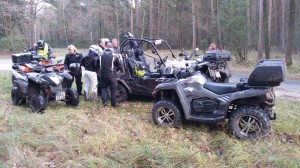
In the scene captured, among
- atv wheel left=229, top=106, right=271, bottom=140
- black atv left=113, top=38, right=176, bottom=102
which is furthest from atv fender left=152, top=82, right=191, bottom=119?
black atv left=113, top=38, right=176, bottom=102

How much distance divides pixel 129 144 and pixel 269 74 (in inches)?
96.4

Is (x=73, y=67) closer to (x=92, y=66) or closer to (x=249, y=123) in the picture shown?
(x=92, y=66)

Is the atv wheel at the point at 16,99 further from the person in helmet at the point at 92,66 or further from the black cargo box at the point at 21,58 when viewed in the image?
the person in helmet at the point at 92,66

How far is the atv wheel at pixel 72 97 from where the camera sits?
7559 mm

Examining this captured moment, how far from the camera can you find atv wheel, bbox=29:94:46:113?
6.92 meters

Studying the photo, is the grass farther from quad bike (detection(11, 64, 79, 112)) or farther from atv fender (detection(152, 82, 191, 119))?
quad bike (detection(11, 64, 79, 112))

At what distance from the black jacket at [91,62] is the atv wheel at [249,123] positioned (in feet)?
14.4

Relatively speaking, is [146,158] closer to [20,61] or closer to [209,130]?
[209,130]

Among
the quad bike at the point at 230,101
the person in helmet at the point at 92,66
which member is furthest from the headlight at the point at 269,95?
the person in helmet at the point at 92,66

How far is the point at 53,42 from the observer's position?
201 feet

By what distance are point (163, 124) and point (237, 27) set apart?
16374mm

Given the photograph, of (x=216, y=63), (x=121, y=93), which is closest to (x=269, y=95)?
(x=216, y=63)

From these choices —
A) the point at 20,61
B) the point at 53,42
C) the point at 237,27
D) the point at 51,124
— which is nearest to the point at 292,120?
the point at 51,124

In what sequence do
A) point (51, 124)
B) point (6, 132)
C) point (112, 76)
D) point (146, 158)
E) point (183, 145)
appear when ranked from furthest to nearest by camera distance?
point (112, 76) → point (51, 124) → point (6, 132) → point (183, 145) → point (146, 158)
